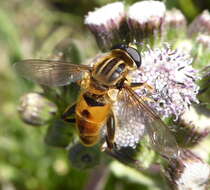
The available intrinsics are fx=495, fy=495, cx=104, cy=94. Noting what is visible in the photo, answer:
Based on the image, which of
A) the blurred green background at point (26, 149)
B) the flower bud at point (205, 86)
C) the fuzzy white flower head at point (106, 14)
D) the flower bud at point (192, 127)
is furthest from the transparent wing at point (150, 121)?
the blurred green background at point (26, 149)

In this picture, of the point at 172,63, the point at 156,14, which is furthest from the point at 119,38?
→ the point at 172,63

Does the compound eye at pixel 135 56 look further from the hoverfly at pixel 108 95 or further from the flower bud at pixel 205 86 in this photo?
the flower bud at pixel 205 86

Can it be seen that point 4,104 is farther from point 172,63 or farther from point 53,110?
point 172,63

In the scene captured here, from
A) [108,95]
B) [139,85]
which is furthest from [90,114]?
[139,85]

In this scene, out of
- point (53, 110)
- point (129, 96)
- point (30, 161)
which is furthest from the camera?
point (30, 161)

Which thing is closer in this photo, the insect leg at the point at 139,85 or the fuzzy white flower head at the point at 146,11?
the insect leg at the point at 139,85

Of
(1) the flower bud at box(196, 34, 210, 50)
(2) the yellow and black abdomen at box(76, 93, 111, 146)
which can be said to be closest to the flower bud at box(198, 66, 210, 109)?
(1) the flower bud at box(196, 34, 210, 50)

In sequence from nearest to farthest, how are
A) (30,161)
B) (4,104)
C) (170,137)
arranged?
(170,137), (30,161), (4,104)
